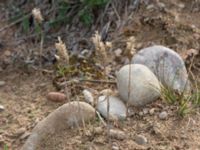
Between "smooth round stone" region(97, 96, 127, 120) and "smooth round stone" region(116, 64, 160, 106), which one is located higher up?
"smooth round stone" region(116, 64, 160, 106)

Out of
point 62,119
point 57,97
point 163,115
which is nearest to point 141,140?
point 163,115

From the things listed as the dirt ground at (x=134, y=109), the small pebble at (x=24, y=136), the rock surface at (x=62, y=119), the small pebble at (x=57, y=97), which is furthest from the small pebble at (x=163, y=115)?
the small pebble at (x=24, y=136)

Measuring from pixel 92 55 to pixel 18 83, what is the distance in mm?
418

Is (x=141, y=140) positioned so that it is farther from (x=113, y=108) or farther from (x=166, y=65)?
(x=166, y=65)

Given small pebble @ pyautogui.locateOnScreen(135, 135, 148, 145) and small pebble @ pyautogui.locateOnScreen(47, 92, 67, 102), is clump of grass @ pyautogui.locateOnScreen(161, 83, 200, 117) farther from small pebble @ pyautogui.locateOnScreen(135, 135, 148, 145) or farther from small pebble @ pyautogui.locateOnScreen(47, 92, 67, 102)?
small pebble @ pyautogui.locateOnScreen(47, 92, 67, 102)

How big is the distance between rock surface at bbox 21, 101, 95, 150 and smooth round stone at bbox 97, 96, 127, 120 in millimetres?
56

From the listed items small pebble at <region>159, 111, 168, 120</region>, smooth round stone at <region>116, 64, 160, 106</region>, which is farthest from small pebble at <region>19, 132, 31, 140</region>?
small pebble at <region>159, 111, 168, 120</region>

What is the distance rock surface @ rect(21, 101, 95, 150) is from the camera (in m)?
2.48

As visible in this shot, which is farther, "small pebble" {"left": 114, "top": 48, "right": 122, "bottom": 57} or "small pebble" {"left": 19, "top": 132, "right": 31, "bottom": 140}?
"small pebble" {"left": 114, "top": 48, "right": 122, "bottom": 57}

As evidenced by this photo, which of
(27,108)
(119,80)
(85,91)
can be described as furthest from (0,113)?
(119,80)

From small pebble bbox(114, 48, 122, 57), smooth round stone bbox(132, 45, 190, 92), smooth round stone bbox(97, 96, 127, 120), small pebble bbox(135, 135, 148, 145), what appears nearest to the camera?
small pebble bbox(135, 135, 148, 145)

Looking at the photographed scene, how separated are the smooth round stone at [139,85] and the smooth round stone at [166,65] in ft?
0.29

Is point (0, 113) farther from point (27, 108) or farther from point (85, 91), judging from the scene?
point (85, 91)

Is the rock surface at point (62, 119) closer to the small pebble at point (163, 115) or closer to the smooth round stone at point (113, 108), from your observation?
the smooth round stone at point (113, 108)
